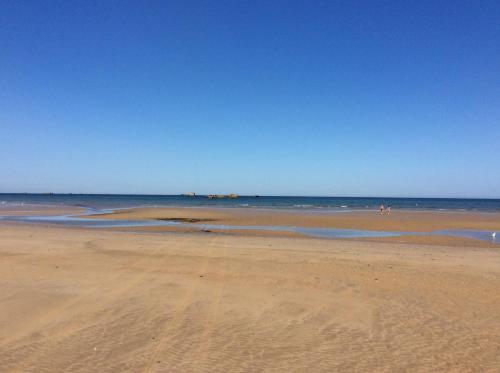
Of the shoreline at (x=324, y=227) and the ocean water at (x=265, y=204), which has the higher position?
the ocean water at (x=265, y=204)

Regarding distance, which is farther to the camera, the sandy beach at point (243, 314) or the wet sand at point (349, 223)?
the wet sand at point (349, 223)

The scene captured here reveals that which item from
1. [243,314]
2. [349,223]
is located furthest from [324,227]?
[243,314]

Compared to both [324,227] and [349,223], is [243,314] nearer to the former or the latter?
[324,227]

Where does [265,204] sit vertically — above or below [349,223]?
above

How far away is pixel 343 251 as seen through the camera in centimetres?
1450

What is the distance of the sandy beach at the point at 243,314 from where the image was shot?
15.8 feet

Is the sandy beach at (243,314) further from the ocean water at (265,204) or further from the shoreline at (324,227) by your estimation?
the ocean water at (265,204)

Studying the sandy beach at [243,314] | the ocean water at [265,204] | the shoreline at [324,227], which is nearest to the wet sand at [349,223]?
the shoreline at [324,227]

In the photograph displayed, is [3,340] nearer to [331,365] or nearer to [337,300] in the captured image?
[331,365]

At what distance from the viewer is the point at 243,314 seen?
6.56 m

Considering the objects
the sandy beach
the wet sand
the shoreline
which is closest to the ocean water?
the wet sand

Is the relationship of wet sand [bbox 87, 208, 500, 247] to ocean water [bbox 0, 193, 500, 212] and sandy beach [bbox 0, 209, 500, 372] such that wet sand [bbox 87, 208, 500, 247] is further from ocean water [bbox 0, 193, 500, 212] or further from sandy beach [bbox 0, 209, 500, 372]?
ocean water [bbox 0, 193, 500, 212]

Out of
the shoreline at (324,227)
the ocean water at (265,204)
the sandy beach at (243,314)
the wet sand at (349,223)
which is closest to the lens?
the sandy beach at (243,314)

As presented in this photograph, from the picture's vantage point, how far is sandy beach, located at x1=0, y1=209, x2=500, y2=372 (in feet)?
15.8
